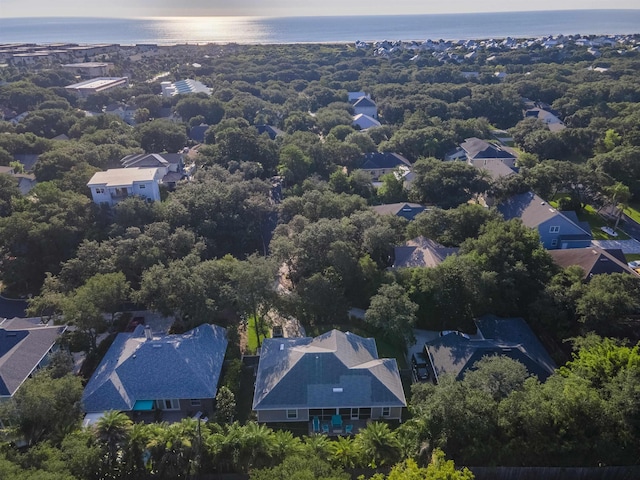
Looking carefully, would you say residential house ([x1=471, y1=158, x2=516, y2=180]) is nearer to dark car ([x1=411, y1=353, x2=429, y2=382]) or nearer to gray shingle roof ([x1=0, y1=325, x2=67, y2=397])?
dark car ([x1=411, y1=353, x2=429, y2=382])

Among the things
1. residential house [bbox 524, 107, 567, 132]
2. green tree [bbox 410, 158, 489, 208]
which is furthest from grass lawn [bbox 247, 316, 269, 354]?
residential house [bbox 524, 107, 567, 132]

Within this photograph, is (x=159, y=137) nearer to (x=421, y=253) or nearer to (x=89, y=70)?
(x=421, y=253)

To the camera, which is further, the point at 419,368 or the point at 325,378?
the point at 419,368

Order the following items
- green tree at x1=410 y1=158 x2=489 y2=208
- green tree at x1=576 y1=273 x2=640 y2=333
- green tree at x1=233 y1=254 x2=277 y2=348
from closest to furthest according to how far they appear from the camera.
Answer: green tree at x1=576 y1=273 x2=640 y2=333 < green tree at x1=233 y1=254 x2=277 y2=348 < green tree at x1=410 y1=158 x2=489 y2=208

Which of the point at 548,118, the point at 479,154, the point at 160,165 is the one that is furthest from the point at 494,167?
the point at 160,165

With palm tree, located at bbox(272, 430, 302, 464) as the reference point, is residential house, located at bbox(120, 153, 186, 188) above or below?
above

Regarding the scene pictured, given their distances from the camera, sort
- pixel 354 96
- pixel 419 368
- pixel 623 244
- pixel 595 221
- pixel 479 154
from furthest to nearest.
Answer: pixel 354 96, pixel 479 154, pixel 595 221, pixel 623 244, pixel 419 368
